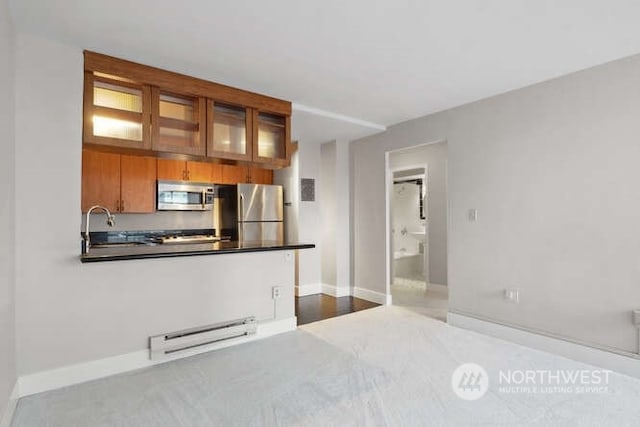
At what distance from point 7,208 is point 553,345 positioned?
161 inches

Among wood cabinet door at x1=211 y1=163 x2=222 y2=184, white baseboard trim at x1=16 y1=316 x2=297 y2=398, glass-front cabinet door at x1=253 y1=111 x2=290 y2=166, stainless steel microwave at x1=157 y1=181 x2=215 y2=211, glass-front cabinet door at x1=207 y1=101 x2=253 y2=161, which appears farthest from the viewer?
wood cabinet door at x1=211 y1=163 x2=222 y2=184

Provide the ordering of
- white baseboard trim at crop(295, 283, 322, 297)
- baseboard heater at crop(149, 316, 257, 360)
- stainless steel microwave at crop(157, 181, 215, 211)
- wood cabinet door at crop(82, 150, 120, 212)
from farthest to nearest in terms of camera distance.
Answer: white baseboard trim at crop(295, 283, 322, 297) < stainless steel microwave at crop(157, 181, 215, 211) < wood cabinet door at crop(82, 150, 120, 212) < baseboard heater at crop(149, 316, 257, 360)

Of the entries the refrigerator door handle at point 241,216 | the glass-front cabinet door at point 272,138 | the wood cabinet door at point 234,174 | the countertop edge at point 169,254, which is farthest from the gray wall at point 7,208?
the wood cabinet door at point 234,174

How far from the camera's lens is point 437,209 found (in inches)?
216

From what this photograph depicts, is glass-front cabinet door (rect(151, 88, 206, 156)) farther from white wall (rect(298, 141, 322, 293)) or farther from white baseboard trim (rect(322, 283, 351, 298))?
white baseboard trim (rect(322, 283, 351, 298))

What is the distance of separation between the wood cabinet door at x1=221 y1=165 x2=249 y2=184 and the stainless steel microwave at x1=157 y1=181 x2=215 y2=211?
0.25 metres

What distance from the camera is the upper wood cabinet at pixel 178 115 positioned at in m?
2.57

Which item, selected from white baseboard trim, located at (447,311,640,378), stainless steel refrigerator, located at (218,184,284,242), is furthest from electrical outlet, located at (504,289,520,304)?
stainless steel refrigerator, located at (218,184,284,242)

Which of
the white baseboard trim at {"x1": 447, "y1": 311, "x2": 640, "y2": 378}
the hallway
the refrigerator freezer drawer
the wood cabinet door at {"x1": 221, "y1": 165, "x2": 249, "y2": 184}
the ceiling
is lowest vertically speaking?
the hallway

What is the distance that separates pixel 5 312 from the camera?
6.10ft

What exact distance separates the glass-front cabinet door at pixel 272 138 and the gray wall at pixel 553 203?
1.74 meters

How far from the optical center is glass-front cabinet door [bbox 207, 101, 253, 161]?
119 inches

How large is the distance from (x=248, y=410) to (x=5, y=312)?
4.84 ft

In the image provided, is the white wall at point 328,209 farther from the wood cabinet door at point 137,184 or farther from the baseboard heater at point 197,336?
the wood cabinet door at point 137,184
